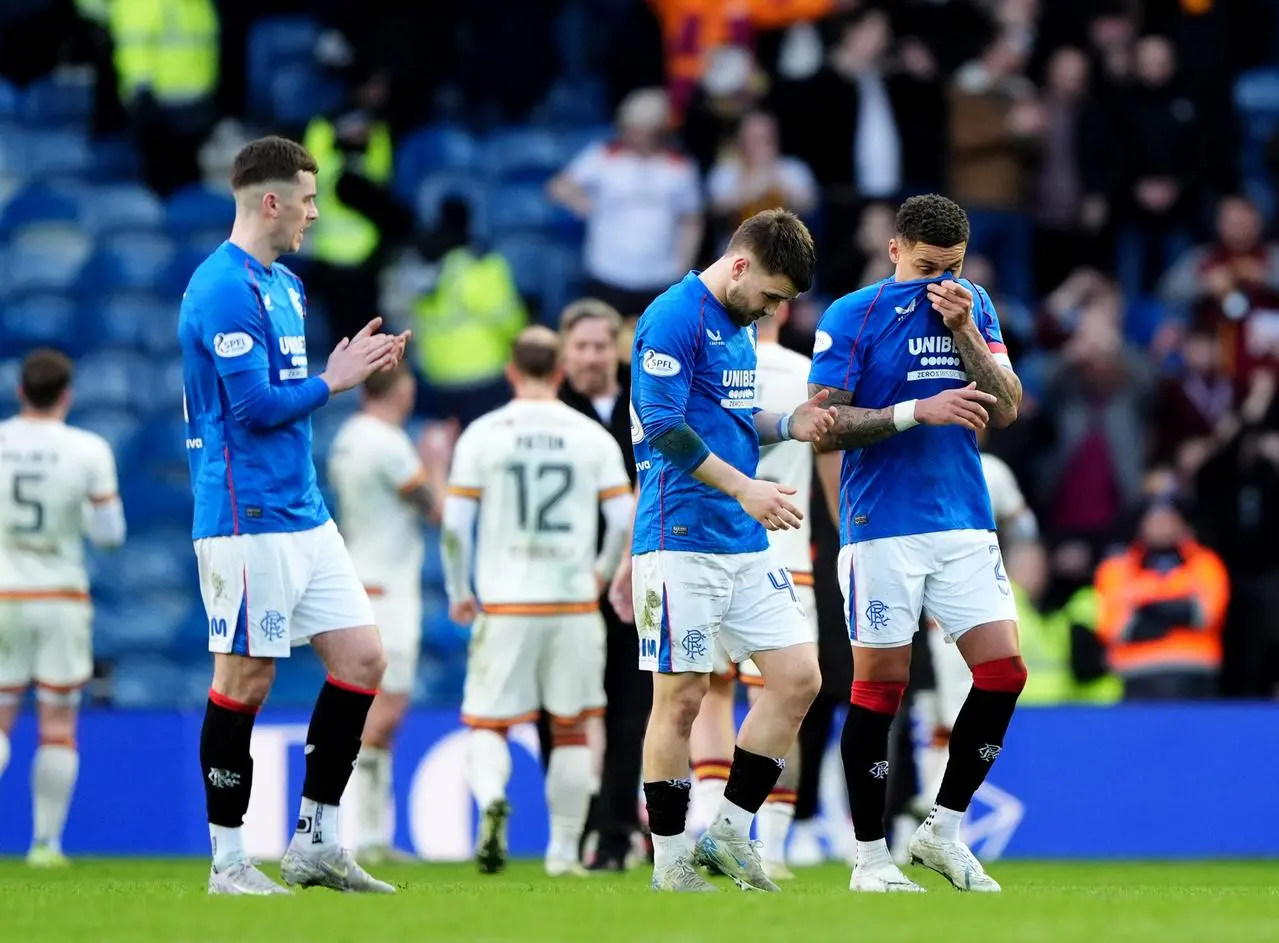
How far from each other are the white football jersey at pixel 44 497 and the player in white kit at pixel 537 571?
228 cm

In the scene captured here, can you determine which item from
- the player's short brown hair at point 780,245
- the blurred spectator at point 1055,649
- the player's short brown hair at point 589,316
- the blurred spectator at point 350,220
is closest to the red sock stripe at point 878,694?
the player's short brown hair at point 780,245

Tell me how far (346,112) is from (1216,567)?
301 inches

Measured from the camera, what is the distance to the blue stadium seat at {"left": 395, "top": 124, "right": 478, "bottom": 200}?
60.7 ft

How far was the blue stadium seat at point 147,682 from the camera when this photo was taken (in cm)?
1584

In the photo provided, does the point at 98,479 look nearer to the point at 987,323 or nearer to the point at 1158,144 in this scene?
the point at 987,323

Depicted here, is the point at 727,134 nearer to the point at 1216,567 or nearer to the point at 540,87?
the point at 540,87

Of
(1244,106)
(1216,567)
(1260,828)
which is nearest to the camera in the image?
(1260,828)

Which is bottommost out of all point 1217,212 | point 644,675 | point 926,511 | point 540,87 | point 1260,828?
point 1260,828

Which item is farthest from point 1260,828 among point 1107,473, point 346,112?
point 346,112

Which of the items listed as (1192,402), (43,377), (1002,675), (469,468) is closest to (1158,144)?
(1192,402)

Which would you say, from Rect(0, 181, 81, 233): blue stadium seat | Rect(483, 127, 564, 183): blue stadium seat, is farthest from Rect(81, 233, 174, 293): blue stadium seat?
Rect(483, 127, 564, 183): blue stadium seat

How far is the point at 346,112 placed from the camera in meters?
18.0

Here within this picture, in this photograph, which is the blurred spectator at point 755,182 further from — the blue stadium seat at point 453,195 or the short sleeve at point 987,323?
the short sleeve at point 987,323

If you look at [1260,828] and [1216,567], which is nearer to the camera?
[1260,828]
